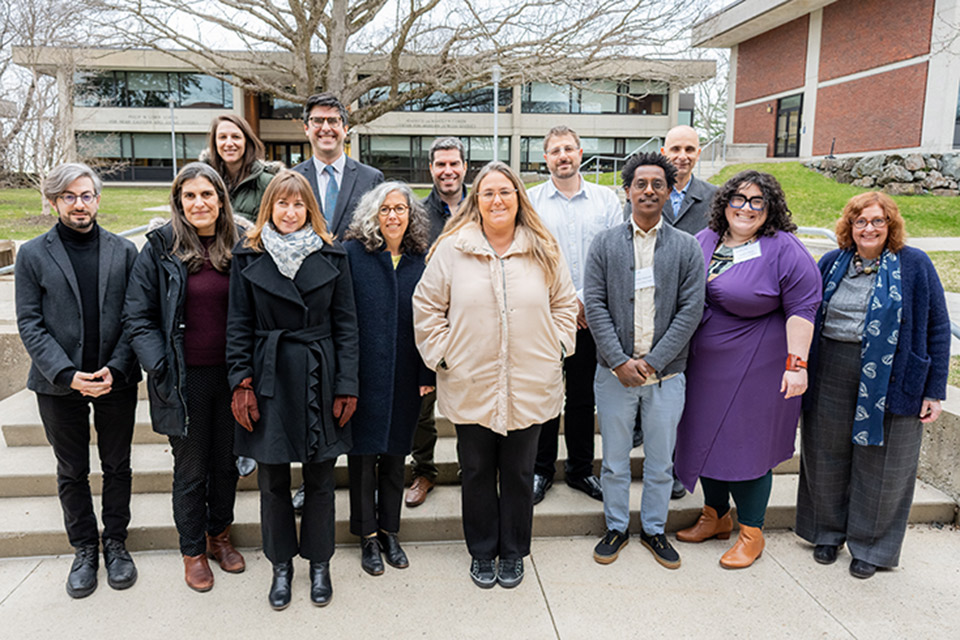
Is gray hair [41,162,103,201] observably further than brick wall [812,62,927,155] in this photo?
No

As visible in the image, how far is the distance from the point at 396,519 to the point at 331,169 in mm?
2244

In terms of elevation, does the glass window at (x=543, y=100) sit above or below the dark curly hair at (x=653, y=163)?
above

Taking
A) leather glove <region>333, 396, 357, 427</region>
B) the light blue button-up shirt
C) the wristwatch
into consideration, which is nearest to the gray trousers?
the wristwatch

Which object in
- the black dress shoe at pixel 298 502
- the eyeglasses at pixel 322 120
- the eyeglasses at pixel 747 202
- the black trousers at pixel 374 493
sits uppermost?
the eyeglasses at pixel 322 120

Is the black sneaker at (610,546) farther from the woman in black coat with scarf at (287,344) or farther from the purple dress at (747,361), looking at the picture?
the woman in black coat with scarf at (287,344)

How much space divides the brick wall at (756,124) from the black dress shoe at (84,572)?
3051 centimetres

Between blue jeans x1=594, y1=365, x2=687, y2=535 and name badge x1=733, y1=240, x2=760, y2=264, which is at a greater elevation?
name badge x1=733, y1=240, x2=760, y2=264

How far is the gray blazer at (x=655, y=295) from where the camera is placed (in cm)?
340

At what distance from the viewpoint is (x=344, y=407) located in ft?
10.8

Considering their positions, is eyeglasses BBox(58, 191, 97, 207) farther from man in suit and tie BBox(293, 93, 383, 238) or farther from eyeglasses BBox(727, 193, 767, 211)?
eyeglasses BBox(727, 193, 767, 211)

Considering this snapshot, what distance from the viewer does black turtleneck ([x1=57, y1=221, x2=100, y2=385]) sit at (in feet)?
10.7

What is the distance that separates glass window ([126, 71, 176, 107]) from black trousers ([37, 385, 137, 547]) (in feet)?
119

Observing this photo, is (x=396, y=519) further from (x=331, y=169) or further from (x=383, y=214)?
(x=331, y=169)

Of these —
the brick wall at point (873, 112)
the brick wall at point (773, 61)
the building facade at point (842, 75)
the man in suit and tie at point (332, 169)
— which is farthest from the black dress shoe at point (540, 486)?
the brick wall at point (773, 61)
